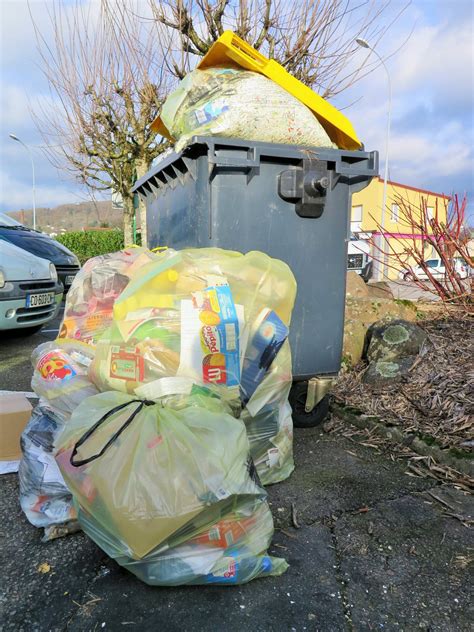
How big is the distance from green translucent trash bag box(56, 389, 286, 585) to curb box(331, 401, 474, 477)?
119 centimetres

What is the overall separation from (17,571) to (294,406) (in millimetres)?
1681

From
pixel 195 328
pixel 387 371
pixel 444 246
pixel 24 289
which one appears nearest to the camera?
pixel 195 328

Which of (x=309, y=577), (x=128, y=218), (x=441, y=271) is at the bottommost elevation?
(x=309, y=577)

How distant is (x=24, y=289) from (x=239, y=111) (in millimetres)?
3383

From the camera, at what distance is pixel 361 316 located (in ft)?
13.2

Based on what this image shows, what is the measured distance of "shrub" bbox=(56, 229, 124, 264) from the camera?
20547 mm

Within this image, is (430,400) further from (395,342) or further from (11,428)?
(11,428)

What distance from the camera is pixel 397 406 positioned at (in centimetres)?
288

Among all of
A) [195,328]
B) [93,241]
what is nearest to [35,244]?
[195,328]

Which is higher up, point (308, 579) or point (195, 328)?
point (195, 328)

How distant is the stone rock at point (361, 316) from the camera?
3736mm

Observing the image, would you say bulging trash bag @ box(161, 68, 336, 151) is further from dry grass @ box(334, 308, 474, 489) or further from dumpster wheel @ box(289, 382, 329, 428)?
dry grass @ box(334, 308, 474, 489)

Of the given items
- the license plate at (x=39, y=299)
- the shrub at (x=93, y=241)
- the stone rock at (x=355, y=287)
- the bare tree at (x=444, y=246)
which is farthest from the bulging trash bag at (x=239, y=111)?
the shrub at (x=93, y=241)

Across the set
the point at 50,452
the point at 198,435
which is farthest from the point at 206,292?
the point at 50,452
